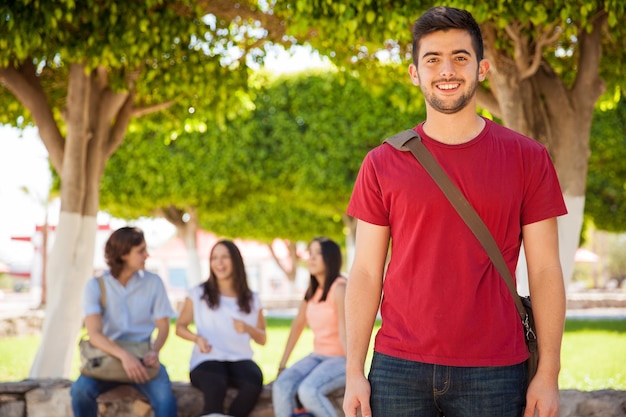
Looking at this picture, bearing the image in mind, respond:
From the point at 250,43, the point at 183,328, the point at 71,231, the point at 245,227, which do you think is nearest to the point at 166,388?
the point at 183,328

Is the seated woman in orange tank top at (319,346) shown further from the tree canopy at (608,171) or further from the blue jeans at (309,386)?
the tree canopy at (608,171)

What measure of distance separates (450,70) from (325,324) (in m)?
4.21

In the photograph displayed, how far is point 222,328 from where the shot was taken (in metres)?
6.57

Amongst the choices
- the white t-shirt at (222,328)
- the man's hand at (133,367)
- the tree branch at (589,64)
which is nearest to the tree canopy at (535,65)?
the tree branch at (589,64)

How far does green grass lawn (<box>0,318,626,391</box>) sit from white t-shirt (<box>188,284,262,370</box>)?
12.9ft

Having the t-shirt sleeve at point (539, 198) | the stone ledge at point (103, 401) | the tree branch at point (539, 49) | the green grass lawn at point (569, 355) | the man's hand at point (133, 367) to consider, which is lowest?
the green grass lawn at point (569, 355)

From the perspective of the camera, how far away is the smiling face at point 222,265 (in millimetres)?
6797

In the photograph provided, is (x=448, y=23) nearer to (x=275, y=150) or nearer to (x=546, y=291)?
(x=546, y=291)

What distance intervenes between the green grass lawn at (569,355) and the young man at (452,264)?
6951mm

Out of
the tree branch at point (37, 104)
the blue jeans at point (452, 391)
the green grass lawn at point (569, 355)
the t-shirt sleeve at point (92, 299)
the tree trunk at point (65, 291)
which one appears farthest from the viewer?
the green grass lawn at point (569, 355)

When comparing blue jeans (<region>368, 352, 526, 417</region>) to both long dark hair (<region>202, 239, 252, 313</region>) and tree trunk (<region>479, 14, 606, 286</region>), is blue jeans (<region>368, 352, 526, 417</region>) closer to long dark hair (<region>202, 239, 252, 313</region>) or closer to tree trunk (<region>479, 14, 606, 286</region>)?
long dark hair (<region>202, 239, 252, 313</region>)

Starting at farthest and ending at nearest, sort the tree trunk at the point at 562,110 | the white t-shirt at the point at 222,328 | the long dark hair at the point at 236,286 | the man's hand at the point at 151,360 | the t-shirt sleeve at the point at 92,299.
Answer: the tree trunk at the point at 562,110 < the long dark hair at the point at 236,286 < the white t-shirt at the point at 222,328 < the t-shirt sleeve at the point at 92,299 < the man's hand at the point at 151,360

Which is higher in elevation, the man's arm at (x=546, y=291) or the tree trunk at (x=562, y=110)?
the tree trunk at (x=562, y=110)

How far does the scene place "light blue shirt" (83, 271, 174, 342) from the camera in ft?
20.6
